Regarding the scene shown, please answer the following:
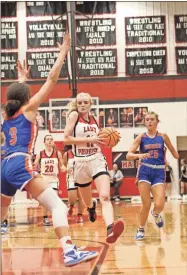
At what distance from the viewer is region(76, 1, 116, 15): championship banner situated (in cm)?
1947

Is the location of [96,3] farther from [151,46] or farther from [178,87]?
[178,87]

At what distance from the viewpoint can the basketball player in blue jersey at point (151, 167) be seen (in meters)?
7.31

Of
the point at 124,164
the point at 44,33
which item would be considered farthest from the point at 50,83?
the point at 44,33

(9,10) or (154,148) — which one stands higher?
(9,10)

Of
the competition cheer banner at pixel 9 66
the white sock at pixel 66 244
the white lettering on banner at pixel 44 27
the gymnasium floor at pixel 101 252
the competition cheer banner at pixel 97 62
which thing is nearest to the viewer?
the white sock at pixel 66 244

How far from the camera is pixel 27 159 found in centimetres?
444

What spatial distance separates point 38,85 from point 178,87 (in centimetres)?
569

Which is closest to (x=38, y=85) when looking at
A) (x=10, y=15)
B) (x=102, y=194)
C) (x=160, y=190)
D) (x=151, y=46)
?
(x=10, y=15)

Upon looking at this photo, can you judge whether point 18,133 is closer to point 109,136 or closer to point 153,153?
point 109,136

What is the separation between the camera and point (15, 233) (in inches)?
353

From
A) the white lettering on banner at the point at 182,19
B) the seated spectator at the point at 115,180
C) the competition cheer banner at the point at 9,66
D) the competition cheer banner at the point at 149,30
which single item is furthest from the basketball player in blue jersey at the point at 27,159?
the white lettering on banner at the point at 182,19

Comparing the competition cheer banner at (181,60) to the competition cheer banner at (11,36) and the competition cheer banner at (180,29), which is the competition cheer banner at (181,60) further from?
the competition cheer banner at (11,36)

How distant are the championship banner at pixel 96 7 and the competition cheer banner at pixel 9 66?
326 cm

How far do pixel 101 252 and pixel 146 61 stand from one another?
45.9ft
